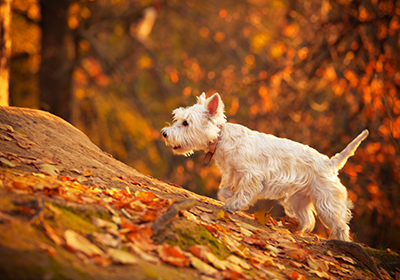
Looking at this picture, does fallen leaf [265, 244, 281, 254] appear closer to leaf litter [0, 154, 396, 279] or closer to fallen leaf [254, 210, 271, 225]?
leaf litter [0, 154, 396, 279]

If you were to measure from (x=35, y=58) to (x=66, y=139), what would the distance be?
9250 millimetres

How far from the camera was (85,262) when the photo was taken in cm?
183

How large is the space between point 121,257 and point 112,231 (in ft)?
1.06

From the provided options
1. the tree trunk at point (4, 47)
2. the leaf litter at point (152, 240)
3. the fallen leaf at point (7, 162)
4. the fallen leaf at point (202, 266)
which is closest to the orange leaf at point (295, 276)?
the leaf litter at point (152, 240)

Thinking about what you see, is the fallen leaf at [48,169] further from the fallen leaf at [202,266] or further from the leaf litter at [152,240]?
the fallen leaf at [202,266]

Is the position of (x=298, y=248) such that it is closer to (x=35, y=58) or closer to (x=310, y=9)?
(x=310, y=9)

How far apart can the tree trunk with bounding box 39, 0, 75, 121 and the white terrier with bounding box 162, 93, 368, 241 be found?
6233 mm

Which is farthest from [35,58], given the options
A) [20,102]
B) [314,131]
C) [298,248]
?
[298,248]

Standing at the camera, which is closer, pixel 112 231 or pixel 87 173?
pixel 112 231

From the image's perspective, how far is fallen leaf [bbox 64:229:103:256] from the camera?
75.0 inches

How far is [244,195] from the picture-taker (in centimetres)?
420

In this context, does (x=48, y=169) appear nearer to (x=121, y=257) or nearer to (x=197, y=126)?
(x=121, y=257)

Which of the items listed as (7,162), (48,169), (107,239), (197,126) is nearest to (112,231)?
(107,239)

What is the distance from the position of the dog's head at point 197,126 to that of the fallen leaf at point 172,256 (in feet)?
7.35
